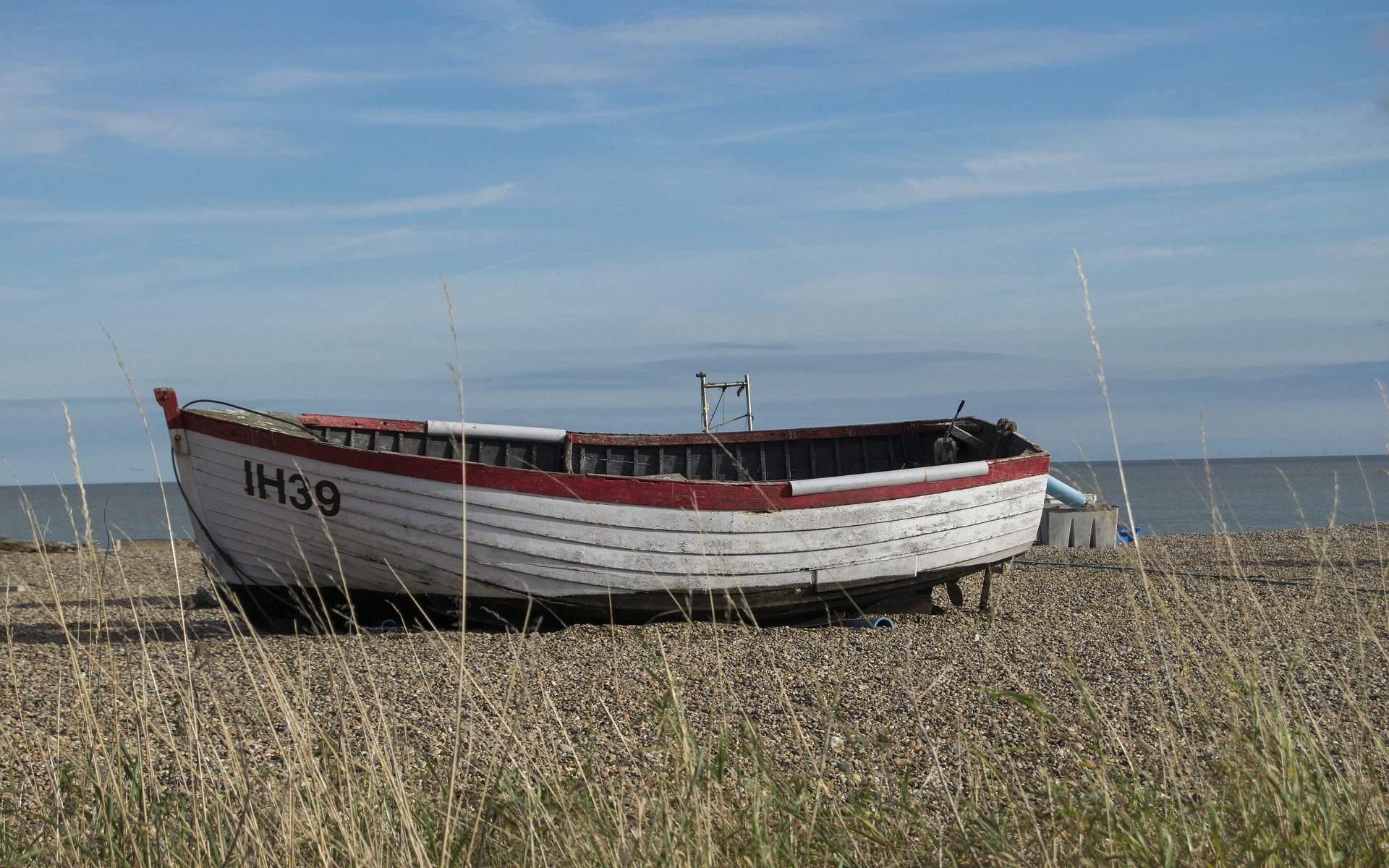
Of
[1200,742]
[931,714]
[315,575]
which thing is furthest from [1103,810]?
[315,575]

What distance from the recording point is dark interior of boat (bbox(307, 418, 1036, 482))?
10.4 meters

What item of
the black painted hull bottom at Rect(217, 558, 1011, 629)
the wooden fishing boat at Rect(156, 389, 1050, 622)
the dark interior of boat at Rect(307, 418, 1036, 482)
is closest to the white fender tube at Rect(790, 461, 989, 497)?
the wooden fishing boat at Rect(156, 389, 1050, 622)

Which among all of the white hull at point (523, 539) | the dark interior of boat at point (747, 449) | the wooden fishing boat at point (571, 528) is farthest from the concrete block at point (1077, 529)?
the white hull at point (523, 539)

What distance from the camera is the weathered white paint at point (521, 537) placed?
25.8ft

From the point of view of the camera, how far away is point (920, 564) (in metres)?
9.07

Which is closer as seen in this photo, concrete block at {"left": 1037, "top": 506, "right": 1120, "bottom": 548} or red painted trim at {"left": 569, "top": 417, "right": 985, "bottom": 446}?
red painted trim at {"left": 569, "top": 417, "right": 985, "bottom": 446}

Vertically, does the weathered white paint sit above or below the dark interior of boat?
below

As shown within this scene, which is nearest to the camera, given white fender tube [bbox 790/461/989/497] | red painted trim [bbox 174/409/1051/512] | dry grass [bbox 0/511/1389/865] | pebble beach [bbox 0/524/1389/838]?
dry grass [bbox 0/511/1389/865]

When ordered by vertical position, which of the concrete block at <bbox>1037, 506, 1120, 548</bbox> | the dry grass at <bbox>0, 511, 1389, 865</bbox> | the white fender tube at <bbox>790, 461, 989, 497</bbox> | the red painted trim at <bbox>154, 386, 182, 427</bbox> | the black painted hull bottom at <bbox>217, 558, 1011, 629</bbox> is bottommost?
the concrete block at <bbox>1037, 506, 1120, 548</bbox>

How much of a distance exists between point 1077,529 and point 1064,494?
1344mm

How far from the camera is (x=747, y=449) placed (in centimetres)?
1145

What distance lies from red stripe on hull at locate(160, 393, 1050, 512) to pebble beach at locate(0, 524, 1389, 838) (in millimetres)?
926

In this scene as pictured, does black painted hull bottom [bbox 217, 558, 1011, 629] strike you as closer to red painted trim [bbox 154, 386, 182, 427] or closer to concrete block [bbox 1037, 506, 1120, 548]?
red painted trim [bbox 154, 386, 182, 427]

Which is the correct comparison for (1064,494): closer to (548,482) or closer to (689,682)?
(548,482)
